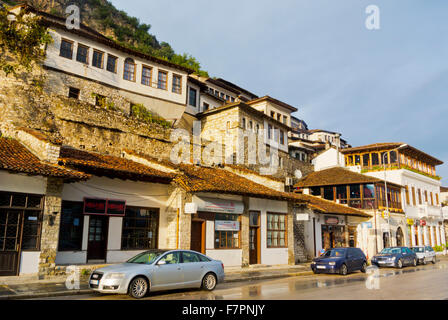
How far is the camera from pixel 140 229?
1786 cm

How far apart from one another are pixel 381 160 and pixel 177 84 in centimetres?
2601

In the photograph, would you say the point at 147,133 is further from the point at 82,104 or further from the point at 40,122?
the point at 40,122

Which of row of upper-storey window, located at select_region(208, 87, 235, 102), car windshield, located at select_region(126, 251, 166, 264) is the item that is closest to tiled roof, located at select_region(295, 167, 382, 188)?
row of upper-storey window, located at select_region(208, 87, 235, 102)

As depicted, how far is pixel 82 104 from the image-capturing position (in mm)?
24938

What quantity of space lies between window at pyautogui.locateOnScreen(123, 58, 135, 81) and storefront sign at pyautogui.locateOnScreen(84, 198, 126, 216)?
59.2 ft

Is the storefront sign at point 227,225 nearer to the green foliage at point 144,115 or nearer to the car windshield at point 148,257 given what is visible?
the car windshield at point 148,257

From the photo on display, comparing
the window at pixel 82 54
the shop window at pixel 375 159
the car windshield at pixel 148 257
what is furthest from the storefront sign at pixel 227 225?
the shop window at pixel 375 159

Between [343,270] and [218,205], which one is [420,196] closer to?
[343,270]

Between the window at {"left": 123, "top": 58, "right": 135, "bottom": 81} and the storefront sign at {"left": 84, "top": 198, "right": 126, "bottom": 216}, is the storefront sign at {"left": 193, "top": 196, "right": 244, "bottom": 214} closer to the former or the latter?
the storefront sign at {"left": 84, "top": 198, "right": 126, "bottom": 216}

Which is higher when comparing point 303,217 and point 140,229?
point 303,217

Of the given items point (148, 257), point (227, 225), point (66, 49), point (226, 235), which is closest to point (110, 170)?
point (148, 257)

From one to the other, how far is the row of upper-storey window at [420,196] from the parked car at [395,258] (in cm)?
1629
